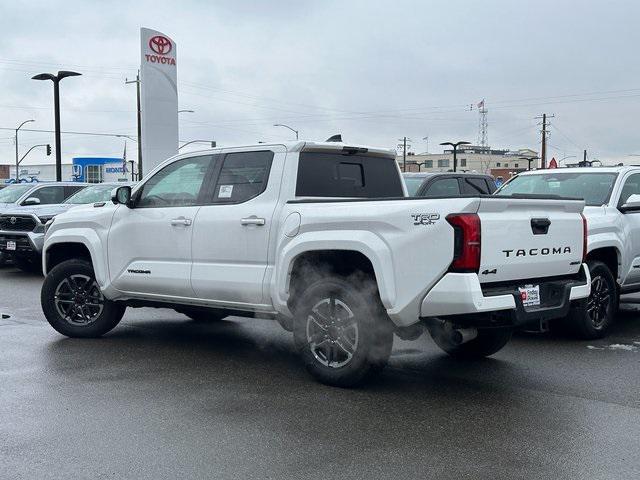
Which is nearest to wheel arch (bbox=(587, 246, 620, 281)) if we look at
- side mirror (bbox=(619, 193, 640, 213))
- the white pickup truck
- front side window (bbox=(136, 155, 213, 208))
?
side mirror (bbox=(619, 193, 640, 213))

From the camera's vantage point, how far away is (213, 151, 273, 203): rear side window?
21.0 ft

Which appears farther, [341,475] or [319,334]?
[319,334]

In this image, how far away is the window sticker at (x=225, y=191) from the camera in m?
6.56

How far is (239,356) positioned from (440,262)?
2.70 meters

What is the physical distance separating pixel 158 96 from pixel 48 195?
36.9ft

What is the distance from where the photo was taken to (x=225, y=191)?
260 inches

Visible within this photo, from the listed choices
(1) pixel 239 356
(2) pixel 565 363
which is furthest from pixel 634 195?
(1) pixel 239 356

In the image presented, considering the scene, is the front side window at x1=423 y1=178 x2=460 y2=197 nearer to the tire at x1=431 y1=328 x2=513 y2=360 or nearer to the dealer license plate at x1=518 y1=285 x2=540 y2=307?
the tire at x1=431 y1=328 x2=513 y2=360

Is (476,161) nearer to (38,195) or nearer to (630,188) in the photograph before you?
(38,195)

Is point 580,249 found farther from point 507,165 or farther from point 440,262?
point 507,165

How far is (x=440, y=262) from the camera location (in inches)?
200

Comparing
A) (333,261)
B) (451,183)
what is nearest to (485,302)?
(333,261)

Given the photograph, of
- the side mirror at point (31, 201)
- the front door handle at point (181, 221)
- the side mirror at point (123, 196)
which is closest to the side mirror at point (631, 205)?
the front door handle at point (181, 221)

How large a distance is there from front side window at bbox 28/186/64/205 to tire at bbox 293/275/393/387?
A: 444 inches
